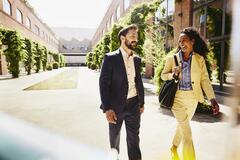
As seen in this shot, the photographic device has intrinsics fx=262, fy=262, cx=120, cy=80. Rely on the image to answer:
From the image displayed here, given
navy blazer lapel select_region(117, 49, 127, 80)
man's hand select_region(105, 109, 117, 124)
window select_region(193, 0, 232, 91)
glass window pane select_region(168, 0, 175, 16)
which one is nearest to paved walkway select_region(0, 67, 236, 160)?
man's hand select_region(105, 109, 117, 124)

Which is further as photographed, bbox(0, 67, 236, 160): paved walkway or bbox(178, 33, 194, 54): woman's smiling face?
bbox(0, 67, 236, 160): paved walkway

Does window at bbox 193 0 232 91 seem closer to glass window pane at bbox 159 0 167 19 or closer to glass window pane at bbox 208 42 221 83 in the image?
glass window pane at bbox 208 42 221 83

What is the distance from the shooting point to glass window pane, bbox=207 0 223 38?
1186 cm

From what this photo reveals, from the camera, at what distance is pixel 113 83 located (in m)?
3.16

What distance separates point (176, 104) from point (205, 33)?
408 inches

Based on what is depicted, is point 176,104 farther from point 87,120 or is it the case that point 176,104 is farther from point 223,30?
point 223,30

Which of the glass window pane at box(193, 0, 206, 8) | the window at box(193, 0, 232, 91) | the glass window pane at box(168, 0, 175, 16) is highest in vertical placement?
the glass window pane at box(168, 0, 175, 16)

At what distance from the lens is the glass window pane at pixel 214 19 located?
11.9m

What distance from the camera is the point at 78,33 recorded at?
8656cm

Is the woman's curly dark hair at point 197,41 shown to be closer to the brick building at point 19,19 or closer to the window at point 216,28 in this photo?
the window at point 216,28

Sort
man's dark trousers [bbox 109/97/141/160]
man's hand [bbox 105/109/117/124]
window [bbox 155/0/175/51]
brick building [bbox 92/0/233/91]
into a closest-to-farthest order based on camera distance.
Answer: man's hand [bbox 105/109/117/124], man's dark trousers [bbox 109/97/141/160], brick building [bbox 92/0/233/91], window [bbox 155/0/175/51]

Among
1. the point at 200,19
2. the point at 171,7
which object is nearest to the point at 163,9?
the point at 171,7

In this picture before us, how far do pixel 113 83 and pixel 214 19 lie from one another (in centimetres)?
1070

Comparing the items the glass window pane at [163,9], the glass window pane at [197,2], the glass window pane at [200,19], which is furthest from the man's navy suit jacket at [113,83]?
the glass window pane at [163,9]
